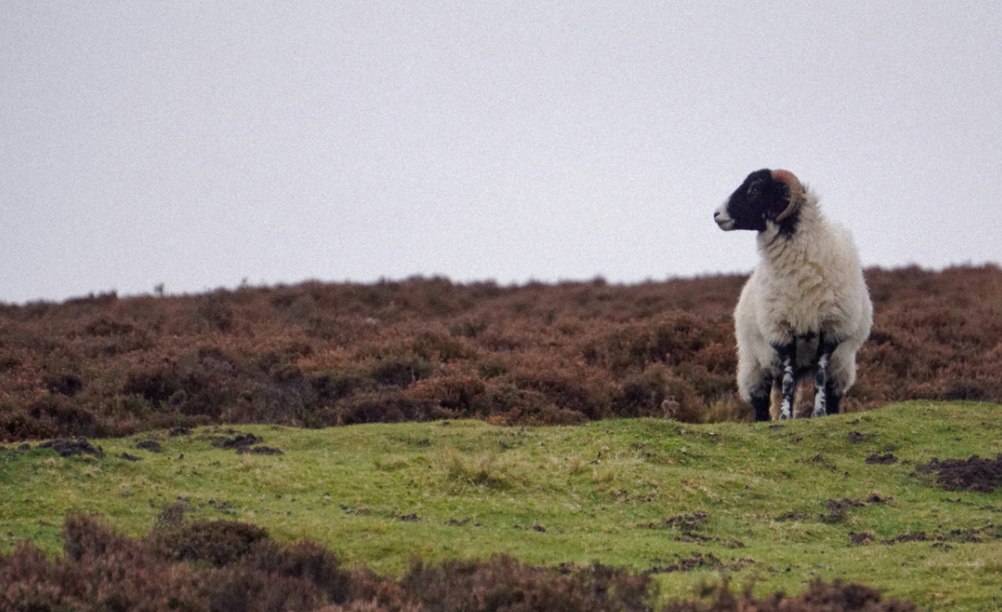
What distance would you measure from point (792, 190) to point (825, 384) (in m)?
2.79

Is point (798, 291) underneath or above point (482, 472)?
above

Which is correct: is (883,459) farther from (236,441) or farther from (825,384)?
(236,441)

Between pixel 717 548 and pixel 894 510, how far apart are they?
261 centimetres

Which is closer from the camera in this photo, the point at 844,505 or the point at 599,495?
the point at 844,505

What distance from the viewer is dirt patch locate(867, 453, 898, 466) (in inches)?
461

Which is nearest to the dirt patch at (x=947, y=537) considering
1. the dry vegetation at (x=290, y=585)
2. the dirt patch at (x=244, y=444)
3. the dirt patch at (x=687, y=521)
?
the dirt patch at (x=687, y=521)

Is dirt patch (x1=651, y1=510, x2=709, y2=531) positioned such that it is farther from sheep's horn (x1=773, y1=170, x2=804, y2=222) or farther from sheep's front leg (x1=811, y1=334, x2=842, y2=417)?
sheep's horn (x1=773, y1=170, x2=804, y2=222)

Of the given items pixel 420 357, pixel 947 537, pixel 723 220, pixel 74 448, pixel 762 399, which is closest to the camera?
pixel 947 537

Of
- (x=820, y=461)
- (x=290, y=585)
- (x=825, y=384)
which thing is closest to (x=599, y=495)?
(x=820, y=461)

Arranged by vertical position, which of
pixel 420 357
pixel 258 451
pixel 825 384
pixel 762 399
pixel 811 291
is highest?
pixel 811 291

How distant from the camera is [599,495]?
9.98 metres

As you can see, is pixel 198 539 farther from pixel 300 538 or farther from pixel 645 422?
pixel 645 422

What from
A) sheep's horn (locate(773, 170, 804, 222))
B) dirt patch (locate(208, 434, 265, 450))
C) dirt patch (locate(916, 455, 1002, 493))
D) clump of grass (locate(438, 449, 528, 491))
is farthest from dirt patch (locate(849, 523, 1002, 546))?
dirt patch (locate(208, 434, 265, 450))

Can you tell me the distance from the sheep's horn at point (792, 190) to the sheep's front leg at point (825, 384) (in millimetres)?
1788
